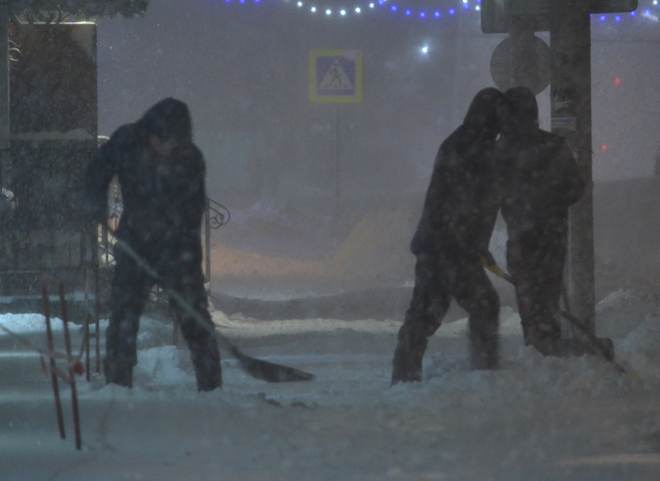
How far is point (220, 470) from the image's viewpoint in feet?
17.0

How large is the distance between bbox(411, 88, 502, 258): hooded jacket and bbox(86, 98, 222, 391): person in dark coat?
1276 mm

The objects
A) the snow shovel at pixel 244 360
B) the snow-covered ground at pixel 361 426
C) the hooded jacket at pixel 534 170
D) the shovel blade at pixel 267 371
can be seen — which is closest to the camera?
the snow-covered ground at pixel 361 426

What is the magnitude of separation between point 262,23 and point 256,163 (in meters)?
4.91

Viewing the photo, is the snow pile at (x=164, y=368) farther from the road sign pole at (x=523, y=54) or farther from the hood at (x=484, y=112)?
the road sign pole at (x=523, y=54)

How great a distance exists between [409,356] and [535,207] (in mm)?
1148

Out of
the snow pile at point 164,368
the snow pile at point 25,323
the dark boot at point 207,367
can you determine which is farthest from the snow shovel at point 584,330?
the snow pile at point 25,323

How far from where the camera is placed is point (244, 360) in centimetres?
750

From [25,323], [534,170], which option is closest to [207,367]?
[534,170]

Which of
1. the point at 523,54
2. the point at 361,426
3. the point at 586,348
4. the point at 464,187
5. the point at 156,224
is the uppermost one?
the point at 523,54

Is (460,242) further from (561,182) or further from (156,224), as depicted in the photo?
(156,224)

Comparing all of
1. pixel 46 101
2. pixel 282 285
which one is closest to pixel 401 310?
pixel 46 101

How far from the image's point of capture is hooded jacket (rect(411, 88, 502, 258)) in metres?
7.12

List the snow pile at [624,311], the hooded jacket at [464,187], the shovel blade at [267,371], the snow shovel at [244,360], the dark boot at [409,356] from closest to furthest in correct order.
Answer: the snow shovel at [244,360]
the hooded jacket at [464,187]
the dark boot at [409,356]
the shovel blade at [267,371]
the snow pile at [624,311]

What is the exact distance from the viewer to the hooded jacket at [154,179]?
680 cm
